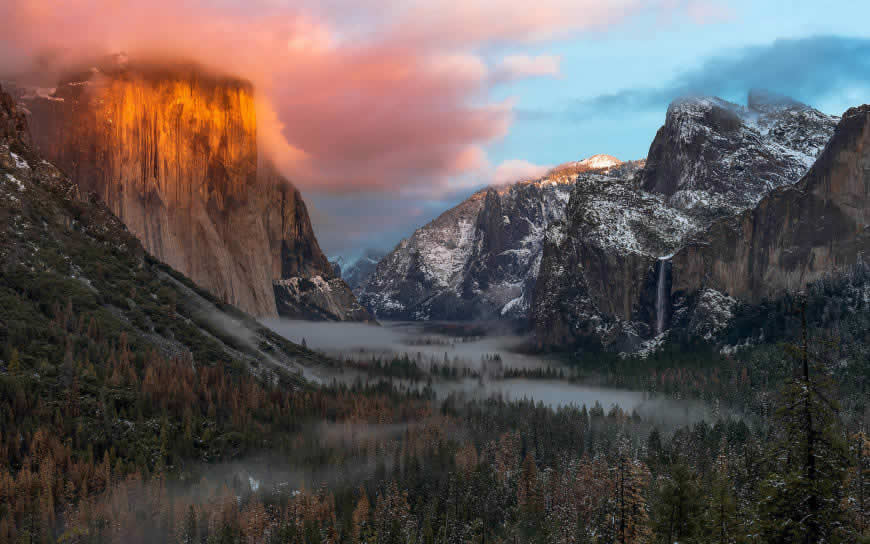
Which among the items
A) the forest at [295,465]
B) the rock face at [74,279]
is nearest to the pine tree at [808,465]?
the forest at [295,465]

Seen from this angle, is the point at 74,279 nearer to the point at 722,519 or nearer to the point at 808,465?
the point at 722,519

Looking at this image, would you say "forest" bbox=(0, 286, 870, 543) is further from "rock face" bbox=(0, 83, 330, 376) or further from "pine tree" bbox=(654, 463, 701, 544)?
"rock face" bbox=(0, 83, 330, 376)

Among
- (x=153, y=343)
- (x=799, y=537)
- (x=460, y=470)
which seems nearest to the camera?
(x=799, y=537)

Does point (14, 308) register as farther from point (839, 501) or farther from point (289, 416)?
point (839, 501)

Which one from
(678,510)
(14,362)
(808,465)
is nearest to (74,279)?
(14,362)

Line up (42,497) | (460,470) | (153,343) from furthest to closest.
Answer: (153,343), (460,470), (42,497)

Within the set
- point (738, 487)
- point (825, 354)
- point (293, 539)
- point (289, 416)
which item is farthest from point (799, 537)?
point (289, 416)

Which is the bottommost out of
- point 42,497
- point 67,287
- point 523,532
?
point 523,532

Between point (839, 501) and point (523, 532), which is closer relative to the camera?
point (839, 501)
